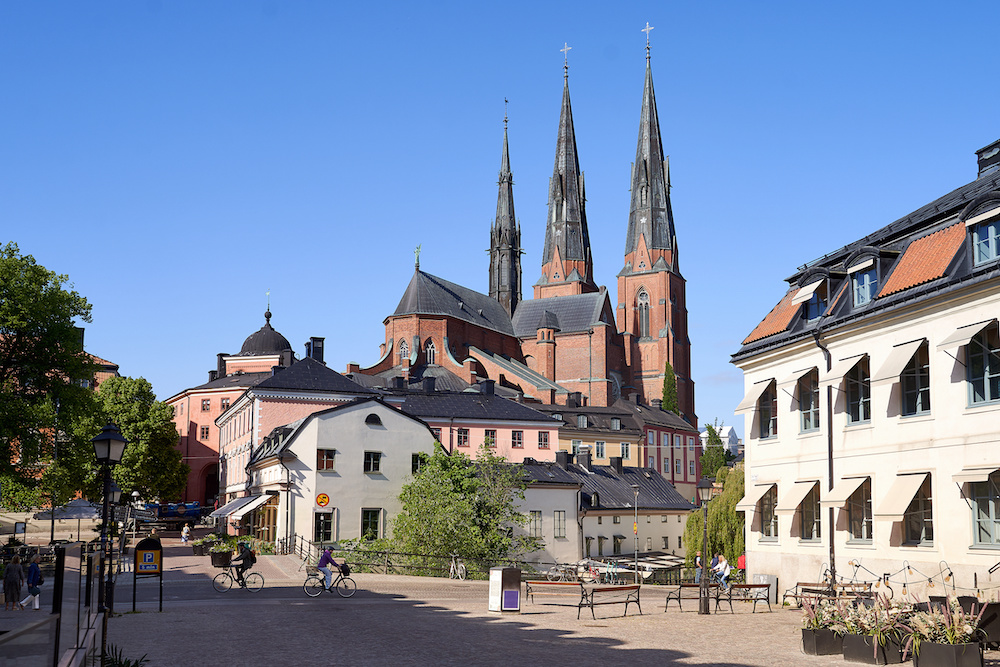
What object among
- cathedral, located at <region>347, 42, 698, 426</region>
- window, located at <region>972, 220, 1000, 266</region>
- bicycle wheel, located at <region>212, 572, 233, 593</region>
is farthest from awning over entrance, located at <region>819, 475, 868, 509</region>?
cathedral, located at <region>347, 42, 698, 426</region>

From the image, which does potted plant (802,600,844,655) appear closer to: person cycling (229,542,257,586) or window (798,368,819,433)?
window (798,368,819,433)

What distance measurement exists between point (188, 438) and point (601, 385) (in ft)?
146

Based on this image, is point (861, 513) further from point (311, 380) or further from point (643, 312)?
point (643, 312)

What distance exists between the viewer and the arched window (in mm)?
118625

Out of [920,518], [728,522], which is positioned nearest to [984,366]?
[920,518]

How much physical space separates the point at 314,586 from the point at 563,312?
95234mm

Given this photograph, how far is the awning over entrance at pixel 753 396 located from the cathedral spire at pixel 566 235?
314 ft

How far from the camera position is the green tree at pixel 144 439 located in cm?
7038

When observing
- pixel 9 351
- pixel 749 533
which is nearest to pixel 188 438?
pixel 9 351

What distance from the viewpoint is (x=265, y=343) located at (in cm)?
9894

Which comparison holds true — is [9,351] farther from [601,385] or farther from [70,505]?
[601,385]

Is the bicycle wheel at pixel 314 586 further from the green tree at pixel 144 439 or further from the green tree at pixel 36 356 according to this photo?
the green tree at pixel 144 439

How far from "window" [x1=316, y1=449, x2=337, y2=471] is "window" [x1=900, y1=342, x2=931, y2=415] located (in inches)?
1082

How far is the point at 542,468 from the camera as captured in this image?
52812 millimetres
